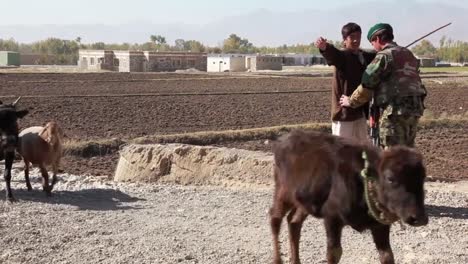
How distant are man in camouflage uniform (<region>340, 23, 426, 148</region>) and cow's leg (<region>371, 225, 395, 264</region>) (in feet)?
6.83

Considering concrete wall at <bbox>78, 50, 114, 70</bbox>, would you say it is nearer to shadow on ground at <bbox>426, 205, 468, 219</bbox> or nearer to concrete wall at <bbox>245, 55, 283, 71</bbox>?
concrete wall at <bbox>245, 55, 283, 71</bbox>

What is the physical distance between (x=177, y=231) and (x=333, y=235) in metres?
2.98

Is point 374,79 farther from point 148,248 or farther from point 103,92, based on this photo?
point 103,92

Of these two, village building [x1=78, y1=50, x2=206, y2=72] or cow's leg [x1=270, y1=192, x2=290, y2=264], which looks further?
village building [x1=78, y1=50, x2=206, y2=72]

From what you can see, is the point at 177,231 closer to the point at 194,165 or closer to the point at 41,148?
the point at 41,148

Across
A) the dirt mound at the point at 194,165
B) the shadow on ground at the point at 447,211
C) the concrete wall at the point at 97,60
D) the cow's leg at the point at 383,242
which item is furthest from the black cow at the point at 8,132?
the concrete wall at the point at 97,60

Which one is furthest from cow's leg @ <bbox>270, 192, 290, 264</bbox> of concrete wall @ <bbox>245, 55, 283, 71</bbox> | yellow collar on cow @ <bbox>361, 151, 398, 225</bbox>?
concrete wall @ <bbox>245, 55, 283, 71</bbox>

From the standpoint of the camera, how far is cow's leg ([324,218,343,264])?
4918 mm

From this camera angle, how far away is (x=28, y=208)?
919 centimetres

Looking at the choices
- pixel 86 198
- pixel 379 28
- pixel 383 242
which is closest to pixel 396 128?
pixel 379 28

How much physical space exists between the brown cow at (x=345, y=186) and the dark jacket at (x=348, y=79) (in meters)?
2.24

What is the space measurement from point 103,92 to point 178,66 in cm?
6867

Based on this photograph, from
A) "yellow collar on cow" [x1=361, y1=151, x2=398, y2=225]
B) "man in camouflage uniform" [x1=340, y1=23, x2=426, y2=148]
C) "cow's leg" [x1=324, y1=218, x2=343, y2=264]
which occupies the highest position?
"man in camouflage uniform" [x1=340, y1=23, x2=426, y2=148]

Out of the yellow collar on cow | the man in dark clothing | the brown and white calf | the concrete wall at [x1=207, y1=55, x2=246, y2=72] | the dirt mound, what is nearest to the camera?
the yellow collar on cow
